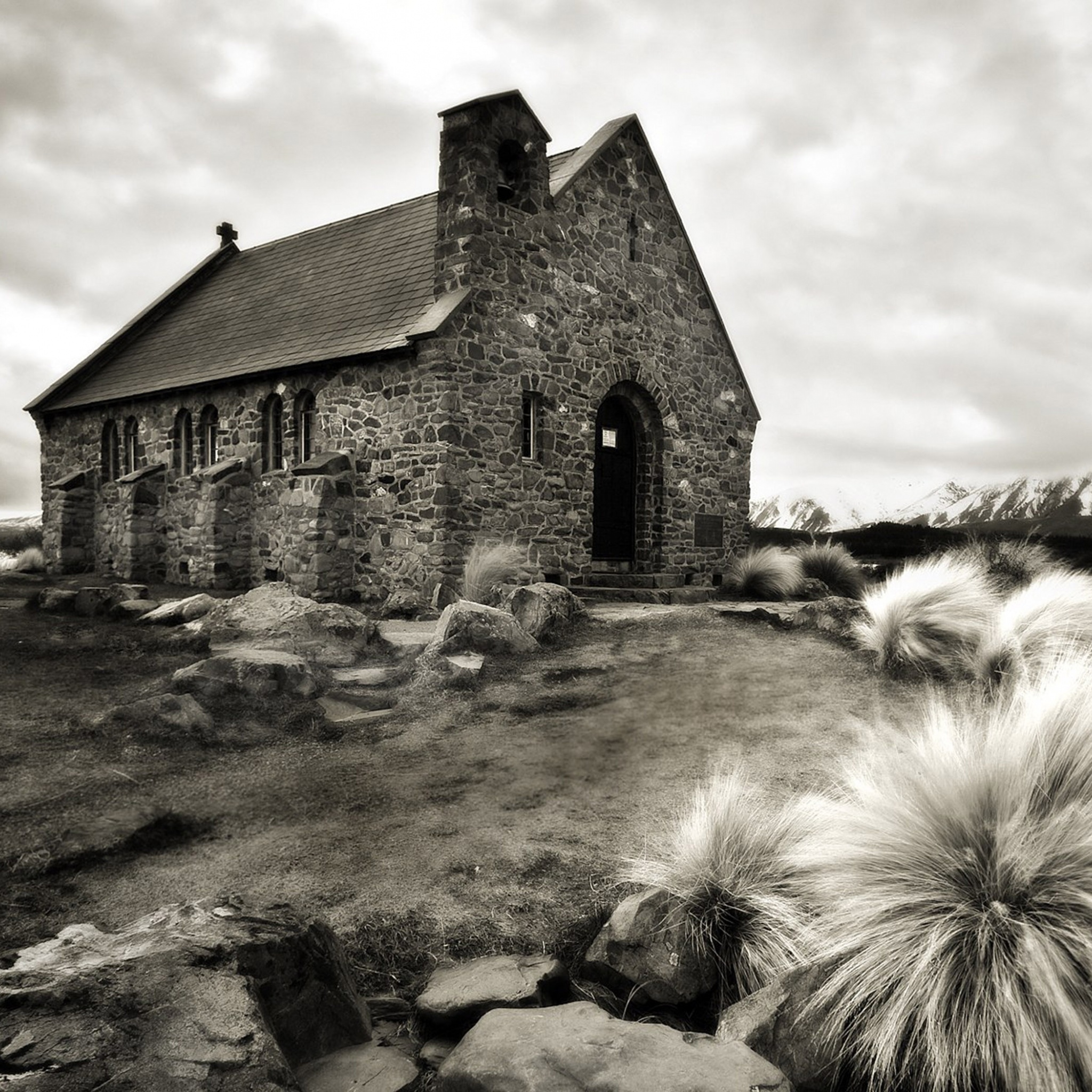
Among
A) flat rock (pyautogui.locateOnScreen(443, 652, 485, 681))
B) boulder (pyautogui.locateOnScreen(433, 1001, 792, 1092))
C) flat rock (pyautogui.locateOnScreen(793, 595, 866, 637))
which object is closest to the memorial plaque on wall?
flat rock (pyautogui.locateOnScreen(793, 595, 866, 637))

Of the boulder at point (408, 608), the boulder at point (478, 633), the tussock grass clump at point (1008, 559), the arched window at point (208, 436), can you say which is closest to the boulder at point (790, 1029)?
the boulder at point (478, 633)

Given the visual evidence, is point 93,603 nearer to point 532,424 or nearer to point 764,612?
point 532,424

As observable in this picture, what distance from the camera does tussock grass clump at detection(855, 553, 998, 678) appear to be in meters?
8.20

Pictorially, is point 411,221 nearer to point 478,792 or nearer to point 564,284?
point 564,284

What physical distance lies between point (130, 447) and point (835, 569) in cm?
1623

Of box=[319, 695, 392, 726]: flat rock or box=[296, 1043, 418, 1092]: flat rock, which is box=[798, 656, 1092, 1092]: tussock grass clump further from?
box=[319, 695, 392, 726]: flat rock

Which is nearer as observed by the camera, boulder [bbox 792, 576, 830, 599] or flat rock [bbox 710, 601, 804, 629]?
flat rock [bbox 710, 601, 804, 629]

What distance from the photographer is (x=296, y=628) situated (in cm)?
940

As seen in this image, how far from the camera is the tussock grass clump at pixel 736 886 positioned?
3.47 m

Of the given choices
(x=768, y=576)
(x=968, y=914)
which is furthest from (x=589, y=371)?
(x=968, y=914)

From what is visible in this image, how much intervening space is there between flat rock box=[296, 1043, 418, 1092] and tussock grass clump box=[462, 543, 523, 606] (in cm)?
859

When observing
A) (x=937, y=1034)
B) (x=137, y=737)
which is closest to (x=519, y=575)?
(x=137, y=737)

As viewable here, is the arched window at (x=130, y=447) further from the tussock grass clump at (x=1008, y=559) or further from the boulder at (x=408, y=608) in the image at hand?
the tussock grass clump at (x=1008, y=559)

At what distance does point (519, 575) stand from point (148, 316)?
15.4 metres
